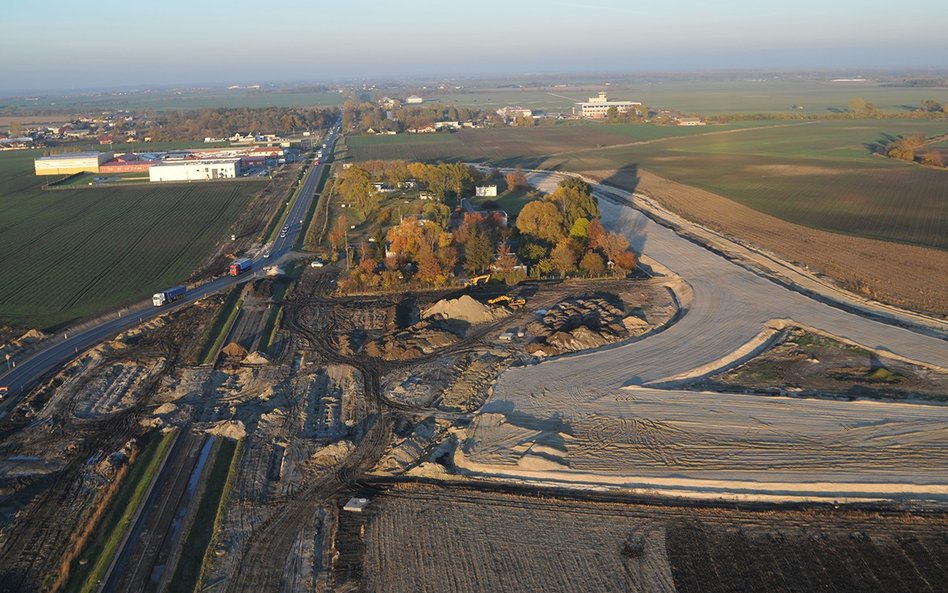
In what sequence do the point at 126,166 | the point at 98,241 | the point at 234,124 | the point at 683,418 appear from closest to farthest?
the point at 683,418, the point at 98,241, the point at 126,166, the point at 234,124

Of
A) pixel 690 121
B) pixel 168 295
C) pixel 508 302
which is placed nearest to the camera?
pixel 508 302

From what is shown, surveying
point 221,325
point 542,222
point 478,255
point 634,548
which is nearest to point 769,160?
point 542,222

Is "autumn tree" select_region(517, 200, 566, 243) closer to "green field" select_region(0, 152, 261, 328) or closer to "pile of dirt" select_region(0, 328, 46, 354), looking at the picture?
"green field" select_region(0, 152, 261, 328)

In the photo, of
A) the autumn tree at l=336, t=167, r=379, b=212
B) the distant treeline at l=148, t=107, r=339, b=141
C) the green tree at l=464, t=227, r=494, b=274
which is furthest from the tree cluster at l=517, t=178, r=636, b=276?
the distant treeline at l=148, t=107, r=339, b=141

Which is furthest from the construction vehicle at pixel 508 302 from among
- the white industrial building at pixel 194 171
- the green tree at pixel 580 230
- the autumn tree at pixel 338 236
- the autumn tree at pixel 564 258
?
the white industrial building at pixel 194 171

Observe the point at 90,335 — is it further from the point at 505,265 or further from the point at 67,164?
the point at 67,164

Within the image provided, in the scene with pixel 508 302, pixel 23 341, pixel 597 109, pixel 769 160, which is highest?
pixel 597 109

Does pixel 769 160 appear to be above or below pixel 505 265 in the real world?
above
